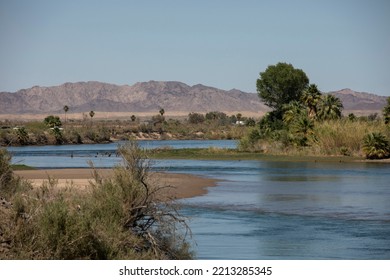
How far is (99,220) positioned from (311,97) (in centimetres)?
6628

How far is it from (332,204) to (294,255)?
42.9ft

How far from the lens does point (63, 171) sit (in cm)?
5128

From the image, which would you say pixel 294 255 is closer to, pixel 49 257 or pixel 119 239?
pixel 119 239

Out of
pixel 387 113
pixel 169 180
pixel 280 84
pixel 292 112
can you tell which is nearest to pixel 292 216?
pixel 169 180

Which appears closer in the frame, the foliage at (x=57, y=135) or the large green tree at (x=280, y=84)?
the large green tree at (x=280, y=84)

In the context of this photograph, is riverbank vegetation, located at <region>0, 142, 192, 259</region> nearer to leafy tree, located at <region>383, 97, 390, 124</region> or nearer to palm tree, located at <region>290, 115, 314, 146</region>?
palm tree, located at <region>290, 115, 314, 146</region>

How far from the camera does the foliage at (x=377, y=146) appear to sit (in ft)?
217

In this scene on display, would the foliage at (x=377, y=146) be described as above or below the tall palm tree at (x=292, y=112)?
below

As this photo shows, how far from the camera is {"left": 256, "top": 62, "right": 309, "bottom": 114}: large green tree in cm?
8881

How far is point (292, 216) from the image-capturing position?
29.3 m

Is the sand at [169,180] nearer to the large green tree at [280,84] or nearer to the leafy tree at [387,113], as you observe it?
the leafy tree at [387,113]

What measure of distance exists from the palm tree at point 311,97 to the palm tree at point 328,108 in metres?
0.78

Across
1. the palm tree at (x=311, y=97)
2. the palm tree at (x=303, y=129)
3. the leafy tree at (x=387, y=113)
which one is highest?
the palm tree at (x=311, y=97)

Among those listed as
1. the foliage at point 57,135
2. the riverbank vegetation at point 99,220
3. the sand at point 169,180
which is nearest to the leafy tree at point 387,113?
the sand at point 169,180
